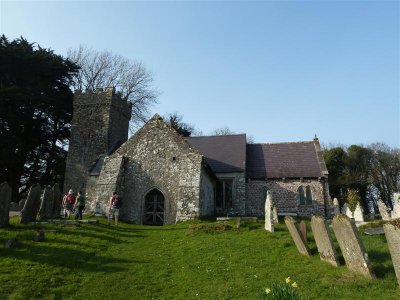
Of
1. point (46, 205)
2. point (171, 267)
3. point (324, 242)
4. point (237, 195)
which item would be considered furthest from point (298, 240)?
point (237, 195)

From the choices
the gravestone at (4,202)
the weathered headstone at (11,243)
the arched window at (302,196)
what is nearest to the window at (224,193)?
the arched window at (302,196)

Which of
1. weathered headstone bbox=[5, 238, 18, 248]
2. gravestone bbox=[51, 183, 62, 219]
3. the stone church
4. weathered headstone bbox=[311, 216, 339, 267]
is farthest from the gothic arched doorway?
weathered headstone bbox=[311, 216, 339, 267]

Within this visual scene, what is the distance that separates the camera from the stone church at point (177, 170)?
67.1 ft

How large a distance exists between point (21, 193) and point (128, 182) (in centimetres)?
1690

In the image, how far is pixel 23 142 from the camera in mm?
32406

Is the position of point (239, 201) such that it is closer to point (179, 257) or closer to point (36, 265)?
point (179, 257)

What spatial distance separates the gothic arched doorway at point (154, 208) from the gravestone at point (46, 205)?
5.22m

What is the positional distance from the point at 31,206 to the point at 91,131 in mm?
17036

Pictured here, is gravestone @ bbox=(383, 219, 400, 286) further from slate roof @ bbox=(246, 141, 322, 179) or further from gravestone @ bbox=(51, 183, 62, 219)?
slate roof @ bbox=(246, 141, 322, 179)

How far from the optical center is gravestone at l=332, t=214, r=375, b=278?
8789 mm

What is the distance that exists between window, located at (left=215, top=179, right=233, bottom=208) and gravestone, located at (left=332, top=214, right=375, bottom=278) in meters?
15.7

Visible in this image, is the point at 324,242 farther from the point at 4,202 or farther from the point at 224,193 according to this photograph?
the point at 224,193

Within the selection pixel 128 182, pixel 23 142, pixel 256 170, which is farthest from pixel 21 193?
pixel 256 170

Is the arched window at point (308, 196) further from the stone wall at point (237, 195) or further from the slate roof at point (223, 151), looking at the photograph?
the slate roof at point (223, 151)
